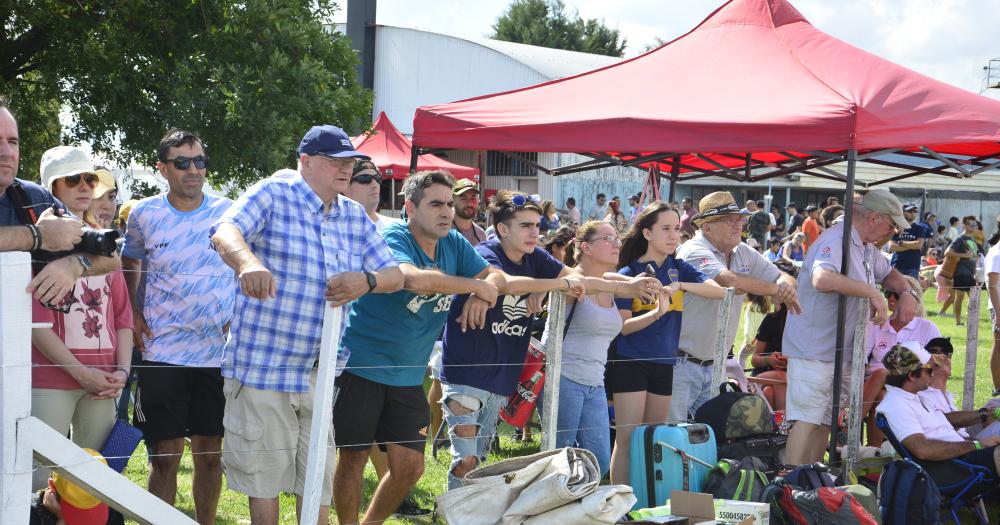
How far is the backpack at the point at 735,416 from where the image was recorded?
5352 millimetres

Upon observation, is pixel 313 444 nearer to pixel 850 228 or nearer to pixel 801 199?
pixel 850 228

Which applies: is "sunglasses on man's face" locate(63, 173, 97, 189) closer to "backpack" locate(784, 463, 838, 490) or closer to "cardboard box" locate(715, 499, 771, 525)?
"cardboard box" locate(715, 499, 771, 525)

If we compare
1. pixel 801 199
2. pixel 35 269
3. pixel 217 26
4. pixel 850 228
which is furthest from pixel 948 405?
pixel 801 199

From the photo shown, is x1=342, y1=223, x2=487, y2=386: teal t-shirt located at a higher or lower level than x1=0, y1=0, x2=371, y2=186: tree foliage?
lower

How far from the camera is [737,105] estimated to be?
20.2 feet

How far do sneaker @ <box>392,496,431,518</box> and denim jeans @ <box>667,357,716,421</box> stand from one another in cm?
160

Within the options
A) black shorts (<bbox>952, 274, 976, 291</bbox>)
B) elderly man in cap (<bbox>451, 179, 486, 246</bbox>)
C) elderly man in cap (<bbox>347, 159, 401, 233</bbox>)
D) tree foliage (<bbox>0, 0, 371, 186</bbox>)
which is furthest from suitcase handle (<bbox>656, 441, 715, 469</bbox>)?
black shorts (<bbox>952, 274, 976, 291</bbox>)

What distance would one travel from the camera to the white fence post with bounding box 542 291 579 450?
462 cm

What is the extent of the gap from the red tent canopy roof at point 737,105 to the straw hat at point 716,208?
1.17 feet

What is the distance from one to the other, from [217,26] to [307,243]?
25.9 feet

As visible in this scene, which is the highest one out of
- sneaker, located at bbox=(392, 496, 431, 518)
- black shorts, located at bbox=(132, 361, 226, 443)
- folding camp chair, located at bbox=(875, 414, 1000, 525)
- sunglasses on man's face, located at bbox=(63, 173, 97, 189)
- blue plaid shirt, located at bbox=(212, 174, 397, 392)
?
sunglasses on man's face, located at bbox=(63, 173, 97, 189)

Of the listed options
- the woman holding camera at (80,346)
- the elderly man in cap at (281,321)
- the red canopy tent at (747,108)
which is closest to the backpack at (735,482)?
the red canopy tent at (747,108)

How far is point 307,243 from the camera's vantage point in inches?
148

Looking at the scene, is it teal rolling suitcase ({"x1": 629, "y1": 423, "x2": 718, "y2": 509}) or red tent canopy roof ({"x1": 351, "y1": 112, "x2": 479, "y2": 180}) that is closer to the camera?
teal rolling suitcase ({"x1": 629, "y1": 423, "x2": 718, "y2": 509})
